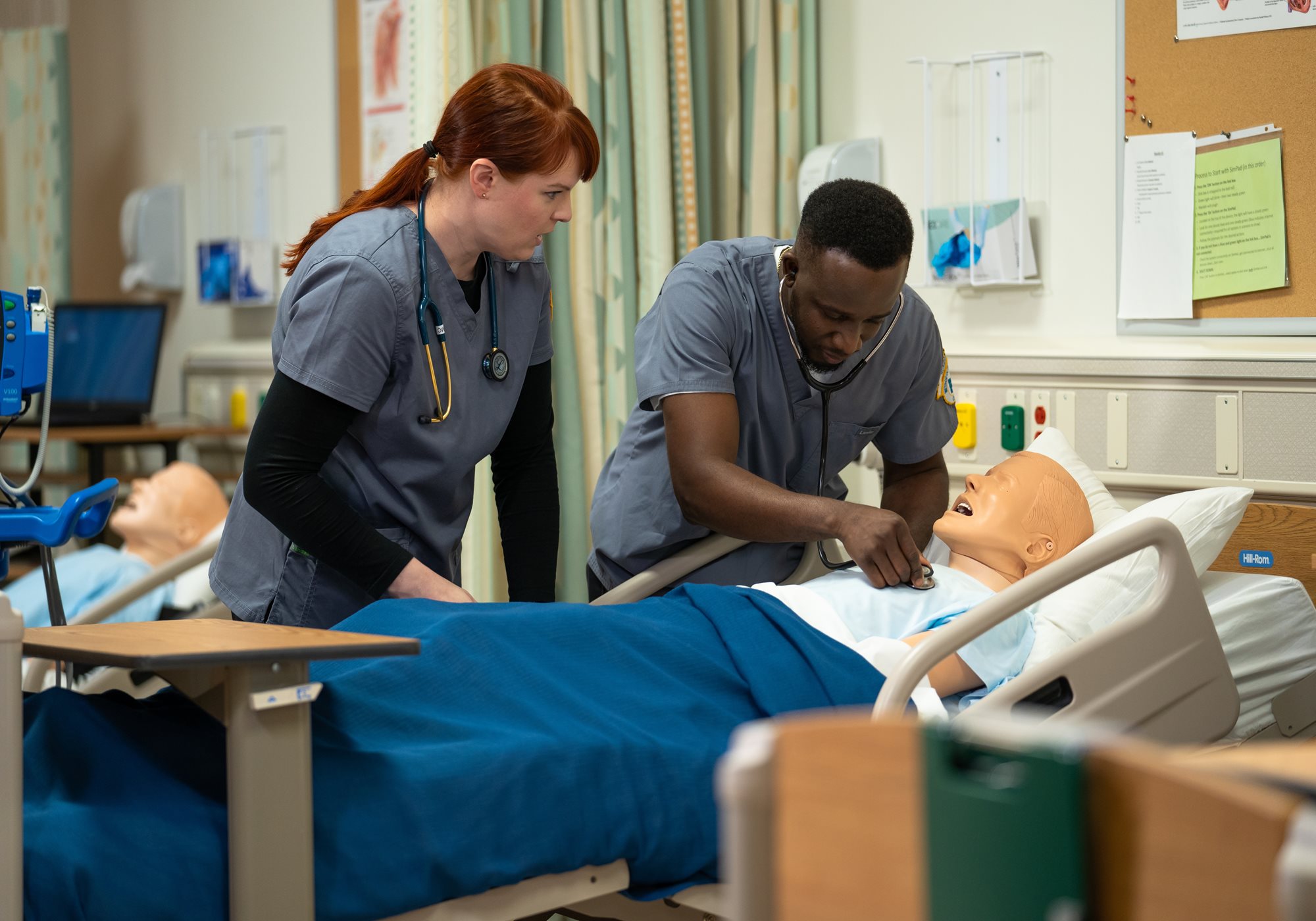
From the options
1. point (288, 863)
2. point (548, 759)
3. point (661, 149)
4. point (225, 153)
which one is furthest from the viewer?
point (225, 153)

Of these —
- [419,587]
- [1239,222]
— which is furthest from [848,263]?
[1239,222]

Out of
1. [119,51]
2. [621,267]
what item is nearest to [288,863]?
[621,267]

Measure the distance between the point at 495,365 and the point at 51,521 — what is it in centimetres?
66

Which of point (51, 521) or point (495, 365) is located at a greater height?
point (495, 365)

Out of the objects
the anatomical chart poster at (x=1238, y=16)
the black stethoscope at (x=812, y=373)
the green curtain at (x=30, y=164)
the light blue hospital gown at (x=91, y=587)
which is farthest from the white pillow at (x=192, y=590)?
the anatomical chart poster at (x=1238, y=16)

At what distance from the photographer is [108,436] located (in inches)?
148

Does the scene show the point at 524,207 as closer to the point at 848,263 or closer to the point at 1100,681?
the point at 848,263

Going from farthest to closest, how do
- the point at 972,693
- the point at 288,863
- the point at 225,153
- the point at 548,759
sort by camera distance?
the point at 225,153 < the point at 972,693 < the point at 548,759 < the point at 288,863

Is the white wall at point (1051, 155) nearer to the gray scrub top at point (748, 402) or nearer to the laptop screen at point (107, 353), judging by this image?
the gray scrub top at point (748, 402)

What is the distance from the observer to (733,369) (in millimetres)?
2086

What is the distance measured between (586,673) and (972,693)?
609 millimetres

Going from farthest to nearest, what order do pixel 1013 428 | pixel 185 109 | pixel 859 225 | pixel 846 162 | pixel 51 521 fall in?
pixel 185 109, pixel 846 162, pixel 1013 428, pixel 859 225, pixel 51 521

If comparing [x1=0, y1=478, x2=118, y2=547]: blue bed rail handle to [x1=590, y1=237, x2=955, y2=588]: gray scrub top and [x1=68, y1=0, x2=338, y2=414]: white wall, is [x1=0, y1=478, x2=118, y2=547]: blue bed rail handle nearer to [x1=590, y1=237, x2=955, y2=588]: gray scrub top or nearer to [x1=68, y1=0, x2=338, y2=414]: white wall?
[x1=590, y1=237, x2=955, y2=588]: gray scrub top

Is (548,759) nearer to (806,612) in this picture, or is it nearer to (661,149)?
(806,612)
